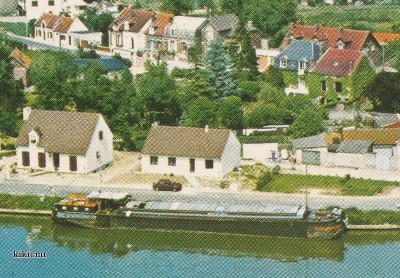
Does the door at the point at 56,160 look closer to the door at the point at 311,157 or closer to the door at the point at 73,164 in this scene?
the door at the point at 73,164

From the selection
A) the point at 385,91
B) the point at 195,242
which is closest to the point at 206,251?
the point at 195,242

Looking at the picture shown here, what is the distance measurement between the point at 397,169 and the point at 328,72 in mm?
16739

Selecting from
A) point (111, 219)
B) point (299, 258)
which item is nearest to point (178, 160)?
point (111, 219)

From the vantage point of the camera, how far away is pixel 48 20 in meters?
96.8

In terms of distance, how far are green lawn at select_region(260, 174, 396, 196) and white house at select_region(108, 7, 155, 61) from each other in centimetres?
3829

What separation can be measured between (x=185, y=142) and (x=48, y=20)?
4890 cm

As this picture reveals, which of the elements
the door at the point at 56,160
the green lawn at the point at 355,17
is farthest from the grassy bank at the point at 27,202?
the green lawn at the point at 355,17

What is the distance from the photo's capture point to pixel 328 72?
67.6 metres

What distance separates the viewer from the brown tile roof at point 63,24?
93875 mm

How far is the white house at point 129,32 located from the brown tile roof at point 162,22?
0.90 metres

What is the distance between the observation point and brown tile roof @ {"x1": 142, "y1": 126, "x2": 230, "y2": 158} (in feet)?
169

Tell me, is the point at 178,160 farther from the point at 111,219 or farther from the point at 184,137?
the point at 111,219

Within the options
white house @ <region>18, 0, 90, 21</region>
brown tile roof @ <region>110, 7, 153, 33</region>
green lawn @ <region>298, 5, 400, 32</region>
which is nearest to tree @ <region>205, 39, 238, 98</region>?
brown tile roof @ <region>110, 7, 153, 33</region>

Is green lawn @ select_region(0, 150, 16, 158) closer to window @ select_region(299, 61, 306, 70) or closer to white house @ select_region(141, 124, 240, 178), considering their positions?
white house @ select_region(141, 124, 240, 178)
